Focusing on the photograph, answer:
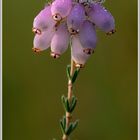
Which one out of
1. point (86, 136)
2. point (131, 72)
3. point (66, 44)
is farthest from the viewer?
point (131, 72)

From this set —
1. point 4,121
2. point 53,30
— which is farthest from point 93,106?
point 53,30

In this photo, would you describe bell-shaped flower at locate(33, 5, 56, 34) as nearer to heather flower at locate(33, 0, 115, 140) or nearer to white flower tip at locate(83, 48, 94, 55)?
heather flower at locate(33, 0, 115, 140)

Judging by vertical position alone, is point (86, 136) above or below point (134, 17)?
below

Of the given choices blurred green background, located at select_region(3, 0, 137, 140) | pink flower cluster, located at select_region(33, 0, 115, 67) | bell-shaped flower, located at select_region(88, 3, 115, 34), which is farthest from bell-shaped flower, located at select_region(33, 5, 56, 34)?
blurred green background, located at select_region(3, 0, 137, 140)

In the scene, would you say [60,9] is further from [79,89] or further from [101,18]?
[79,89]

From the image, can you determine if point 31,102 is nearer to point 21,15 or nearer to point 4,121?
point 4,121

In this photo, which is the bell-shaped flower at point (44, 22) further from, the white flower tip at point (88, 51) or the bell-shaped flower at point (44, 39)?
the white flower tip at point (88, 51)

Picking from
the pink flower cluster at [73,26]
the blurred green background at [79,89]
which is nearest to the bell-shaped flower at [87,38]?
the pink flower cluster at [73,26]
